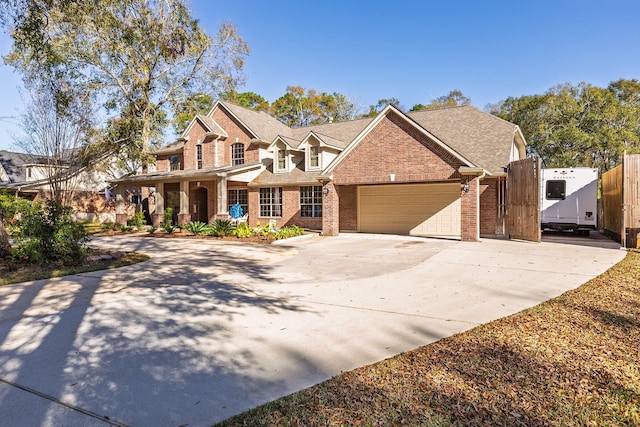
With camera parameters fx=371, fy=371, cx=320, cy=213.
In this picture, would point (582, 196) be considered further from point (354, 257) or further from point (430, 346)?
point (430, 346)

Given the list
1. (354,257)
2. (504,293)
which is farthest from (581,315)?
(354,257)

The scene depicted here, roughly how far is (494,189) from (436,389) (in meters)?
15.7

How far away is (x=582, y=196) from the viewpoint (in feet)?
55.1

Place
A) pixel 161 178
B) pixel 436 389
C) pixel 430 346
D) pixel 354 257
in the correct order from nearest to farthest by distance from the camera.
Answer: pixel 436 389
pixel 430 346
pixel 354 257
pixel 161 178

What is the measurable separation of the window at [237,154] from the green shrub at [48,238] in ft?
49.6

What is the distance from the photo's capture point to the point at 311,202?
2112 cm

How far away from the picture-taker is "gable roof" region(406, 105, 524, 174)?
17281 millimetres

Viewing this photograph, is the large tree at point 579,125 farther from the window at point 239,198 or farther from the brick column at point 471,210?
the window at point 239,198

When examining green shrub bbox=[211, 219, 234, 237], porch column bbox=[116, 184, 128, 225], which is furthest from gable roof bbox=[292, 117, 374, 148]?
porch column bbox=[116, 184, 128, 225]

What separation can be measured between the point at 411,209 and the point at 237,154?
12.5 meters

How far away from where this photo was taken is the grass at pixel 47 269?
849 centimetres

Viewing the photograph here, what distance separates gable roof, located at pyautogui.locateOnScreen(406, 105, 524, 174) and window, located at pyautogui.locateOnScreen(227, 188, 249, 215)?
11221 millimetres

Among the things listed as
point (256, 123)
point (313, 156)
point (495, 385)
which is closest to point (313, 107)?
point (256, 123)

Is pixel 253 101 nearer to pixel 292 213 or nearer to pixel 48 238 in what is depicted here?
pixel 292 213
